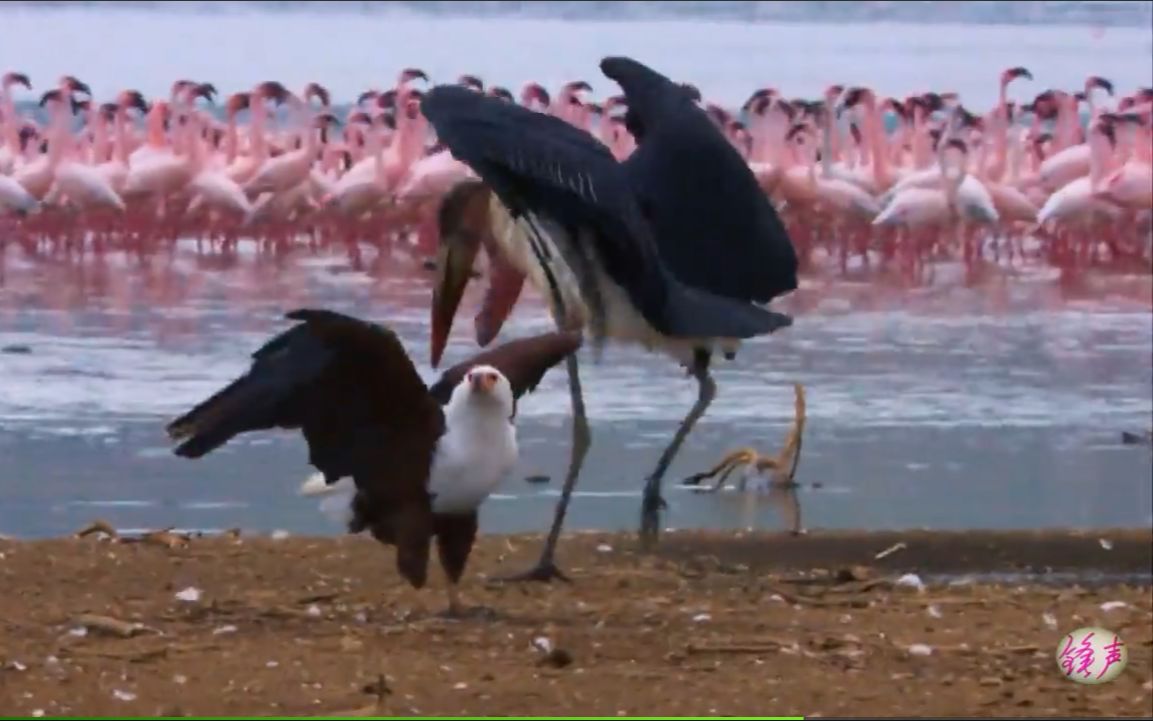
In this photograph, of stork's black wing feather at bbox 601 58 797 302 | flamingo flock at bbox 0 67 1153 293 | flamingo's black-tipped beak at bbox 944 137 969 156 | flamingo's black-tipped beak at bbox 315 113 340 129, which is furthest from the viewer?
flamingo's black-tipped beak at bbox 944 137 969 156

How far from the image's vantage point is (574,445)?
4.54 m

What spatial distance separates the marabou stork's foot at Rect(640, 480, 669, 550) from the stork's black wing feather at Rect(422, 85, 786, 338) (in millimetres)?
307

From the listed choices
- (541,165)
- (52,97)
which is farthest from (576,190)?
(52,97)

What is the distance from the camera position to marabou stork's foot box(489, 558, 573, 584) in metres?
4.37

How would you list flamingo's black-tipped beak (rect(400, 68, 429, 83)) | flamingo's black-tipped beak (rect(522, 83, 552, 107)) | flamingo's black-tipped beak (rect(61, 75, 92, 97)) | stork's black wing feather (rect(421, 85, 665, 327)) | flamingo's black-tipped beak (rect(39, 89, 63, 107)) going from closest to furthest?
stork's black wing feather (rect(421, 85, 665, 327)) < flamingo's black-tipped beak (rect(61, 75, 92, 97)) < flamingo's black-tipped beak (rect(39, 89, 63, 107)) < flamingo's black-tipped beak (rect(400, 68, 429, 83)) < flamingo's black-tipped beak (rect(522, 83, 552, 107))

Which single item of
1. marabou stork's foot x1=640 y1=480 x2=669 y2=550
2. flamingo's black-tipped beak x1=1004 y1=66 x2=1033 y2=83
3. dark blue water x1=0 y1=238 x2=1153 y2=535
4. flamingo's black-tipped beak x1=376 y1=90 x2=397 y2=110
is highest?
flamingo's black-tipped beak x1=1004 y1=66 x2=1033 y2=83

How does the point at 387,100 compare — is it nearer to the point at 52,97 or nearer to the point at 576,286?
the point at 52,97

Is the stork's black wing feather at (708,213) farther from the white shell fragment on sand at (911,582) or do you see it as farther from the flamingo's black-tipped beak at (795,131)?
the flamingo's black-tipped beak at (795,131)

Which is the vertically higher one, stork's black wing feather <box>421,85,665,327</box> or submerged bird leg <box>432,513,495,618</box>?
stork's black wing feather <box>421,85,665,327</box>

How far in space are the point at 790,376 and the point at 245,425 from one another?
4270mm

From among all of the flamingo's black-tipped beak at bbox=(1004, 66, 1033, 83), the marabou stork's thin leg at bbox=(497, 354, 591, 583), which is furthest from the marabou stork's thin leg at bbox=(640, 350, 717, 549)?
the flamingo's black-tipped beak at bbox=(1004, 66, 1033, 83)

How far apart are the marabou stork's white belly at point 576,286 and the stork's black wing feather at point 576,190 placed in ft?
0.09

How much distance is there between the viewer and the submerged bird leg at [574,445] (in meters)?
4.37

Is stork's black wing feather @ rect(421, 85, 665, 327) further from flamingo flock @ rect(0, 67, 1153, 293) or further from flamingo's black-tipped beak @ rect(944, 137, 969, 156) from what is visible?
flamingo's black-tipped beak @ rect(944, 137, 969, 156)
